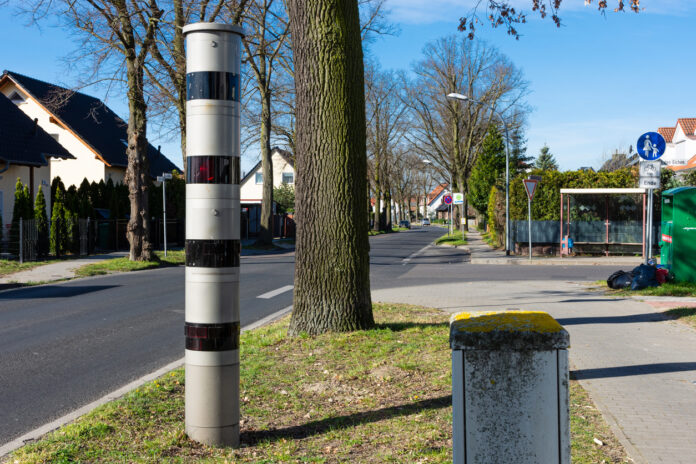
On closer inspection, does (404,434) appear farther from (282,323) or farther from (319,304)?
(282,323)

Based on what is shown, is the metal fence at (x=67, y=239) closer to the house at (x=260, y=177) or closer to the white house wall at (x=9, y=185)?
the white house wall at (x=9, y=185)

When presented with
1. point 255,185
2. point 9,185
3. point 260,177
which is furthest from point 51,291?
point 255,185

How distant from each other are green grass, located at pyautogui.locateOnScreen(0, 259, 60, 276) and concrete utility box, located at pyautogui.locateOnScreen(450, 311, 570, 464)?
1837 centimetres

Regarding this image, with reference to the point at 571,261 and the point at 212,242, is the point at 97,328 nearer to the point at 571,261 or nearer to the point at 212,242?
the point at 212,242

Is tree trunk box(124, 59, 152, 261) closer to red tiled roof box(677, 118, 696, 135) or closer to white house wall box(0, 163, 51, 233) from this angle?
white house wall box(0, 163, 51, 233)

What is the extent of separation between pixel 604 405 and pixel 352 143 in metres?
3.93

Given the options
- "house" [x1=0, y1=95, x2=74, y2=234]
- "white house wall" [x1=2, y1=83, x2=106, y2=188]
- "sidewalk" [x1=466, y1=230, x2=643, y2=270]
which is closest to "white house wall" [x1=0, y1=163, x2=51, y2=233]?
"house" [x1=0, y1=95, x2=74, y2=234]

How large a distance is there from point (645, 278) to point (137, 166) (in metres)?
15.3

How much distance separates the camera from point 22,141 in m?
27.8

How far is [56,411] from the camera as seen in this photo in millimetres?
5645

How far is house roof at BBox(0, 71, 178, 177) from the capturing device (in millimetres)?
35625

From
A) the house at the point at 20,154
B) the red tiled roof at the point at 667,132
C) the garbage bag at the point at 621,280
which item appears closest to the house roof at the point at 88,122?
the house at the point at 20,154

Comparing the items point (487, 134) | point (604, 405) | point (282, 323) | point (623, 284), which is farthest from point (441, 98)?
point (604, 405)

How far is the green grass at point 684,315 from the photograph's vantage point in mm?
9688
